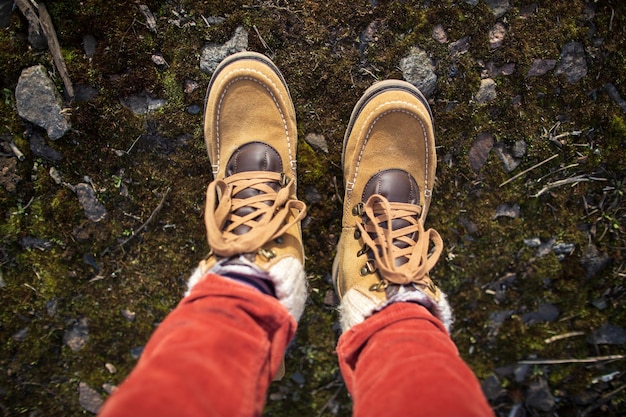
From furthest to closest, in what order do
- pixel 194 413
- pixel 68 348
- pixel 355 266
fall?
pixel 68 348
pixel 355 266
pixel 194 413

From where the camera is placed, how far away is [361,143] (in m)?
2.56

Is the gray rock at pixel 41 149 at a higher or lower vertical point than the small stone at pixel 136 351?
higher

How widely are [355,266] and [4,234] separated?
7.38 feet

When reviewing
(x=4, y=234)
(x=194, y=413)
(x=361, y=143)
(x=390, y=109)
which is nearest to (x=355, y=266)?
(x=361, y=143)

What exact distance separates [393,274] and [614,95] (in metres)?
1.91

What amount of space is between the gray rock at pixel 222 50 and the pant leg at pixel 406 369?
1797 millimetres

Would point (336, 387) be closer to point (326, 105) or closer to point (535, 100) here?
point (326, 105)

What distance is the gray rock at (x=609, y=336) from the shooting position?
2846 mm

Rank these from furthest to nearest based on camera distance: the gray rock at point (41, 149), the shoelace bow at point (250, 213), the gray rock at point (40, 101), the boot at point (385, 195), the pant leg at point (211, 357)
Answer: the gray rock at point (41, 149) → the gray rock at point (40, 101) → the boot at point (385, 195) → the shoelace bow at point (250, 213) → the pant leg at point (211, 357)

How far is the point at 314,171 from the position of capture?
2.67m

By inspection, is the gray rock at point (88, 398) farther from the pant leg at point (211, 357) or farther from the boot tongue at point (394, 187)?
the boot tongue at point (394, 187)

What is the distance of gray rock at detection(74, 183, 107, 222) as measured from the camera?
2.60m

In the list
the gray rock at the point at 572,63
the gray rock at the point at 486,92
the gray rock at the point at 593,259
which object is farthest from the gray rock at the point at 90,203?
the gray rock at the point at 593,259

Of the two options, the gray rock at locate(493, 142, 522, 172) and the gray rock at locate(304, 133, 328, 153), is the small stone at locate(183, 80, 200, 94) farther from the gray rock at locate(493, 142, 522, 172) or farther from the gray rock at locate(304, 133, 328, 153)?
the gray rock at locate(493, 142, 522, 172)
